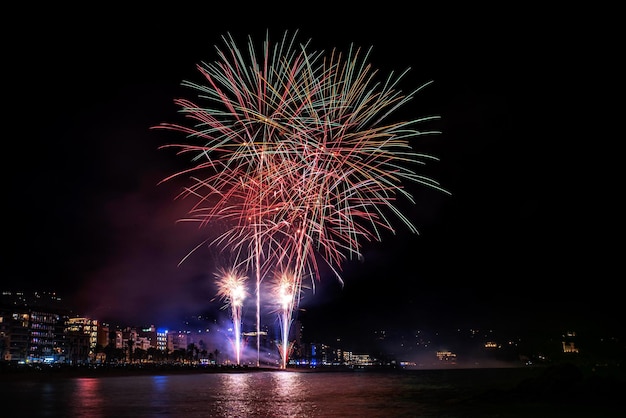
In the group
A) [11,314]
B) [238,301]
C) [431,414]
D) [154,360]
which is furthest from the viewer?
[154,360]

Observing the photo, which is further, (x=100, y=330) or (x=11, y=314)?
(x=100, y=330)

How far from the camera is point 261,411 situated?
29203mm

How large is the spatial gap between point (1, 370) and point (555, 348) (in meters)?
90.9

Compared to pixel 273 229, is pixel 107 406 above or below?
below

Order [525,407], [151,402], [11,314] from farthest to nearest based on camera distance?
[11,314]
[151,402]
[525,407]

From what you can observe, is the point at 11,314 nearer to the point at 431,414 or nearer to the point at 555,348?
the point at 555,348

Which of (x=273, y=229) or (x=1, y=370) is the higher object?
(x=273, y=229)

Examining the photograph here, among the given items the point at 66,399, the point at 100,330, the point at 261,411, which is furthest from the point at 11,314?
the point at 261,411

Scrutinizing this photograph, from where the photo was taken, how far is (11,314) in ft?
434

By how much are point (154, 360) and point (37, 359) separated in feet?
94.7

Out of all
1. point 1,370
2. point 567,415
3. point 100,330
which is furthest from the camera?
point 100,330

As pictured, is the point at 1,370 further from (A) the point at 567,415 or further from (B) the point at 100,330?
(B) the point at 100,330

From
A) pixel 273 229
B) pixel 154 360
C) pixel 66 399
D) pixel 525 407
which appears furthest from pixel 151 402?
pixel 154 360

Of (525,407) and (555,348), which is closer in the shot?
(525,407)
